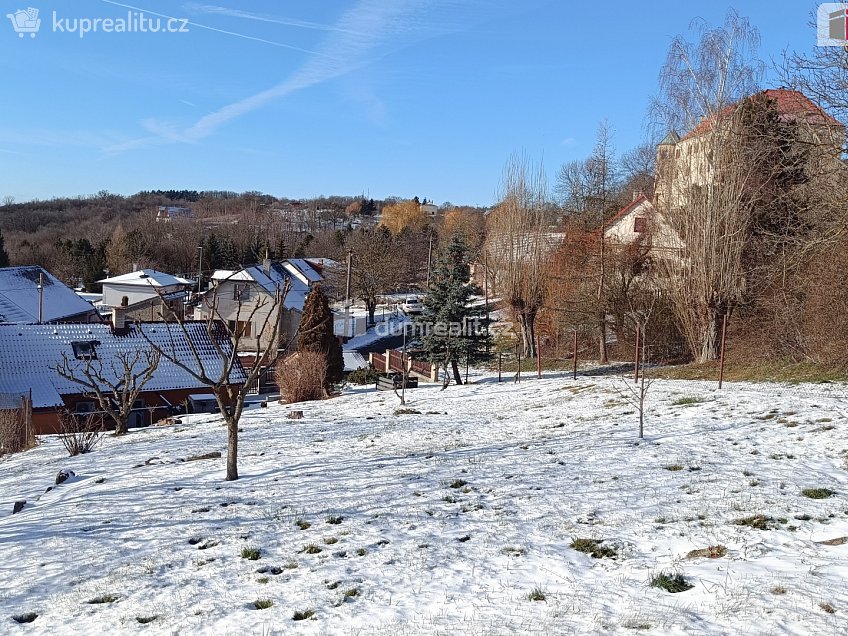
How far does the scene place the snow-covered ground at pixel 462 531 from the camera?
17.4ft

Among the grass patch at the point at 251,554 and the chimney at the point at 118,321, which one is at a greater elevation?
the chimney at the point at 118,321

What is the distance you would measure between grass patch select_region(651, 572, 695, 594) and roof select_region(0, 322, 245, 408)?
19.8 metres

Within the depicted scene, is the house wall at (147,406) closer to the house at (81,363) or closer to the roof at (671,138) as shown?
the house at (81,363)

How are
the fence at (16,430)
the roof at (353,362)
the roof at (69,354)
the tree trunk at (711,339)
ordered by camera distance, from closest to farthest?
1. the fence at (16,430)
2. the tree trunk at (711,339)
3. the roof at (69,354)
4. the roof at (353,362)

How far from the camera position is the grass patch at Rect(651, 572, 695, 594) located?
17.9ft

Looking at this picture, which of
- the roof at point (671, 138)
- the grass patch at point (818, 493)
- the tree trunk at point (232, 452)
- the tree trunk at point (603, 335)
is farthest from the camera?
the tree trunk at point (603, 335)

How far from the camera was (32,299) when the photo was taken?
121 feet

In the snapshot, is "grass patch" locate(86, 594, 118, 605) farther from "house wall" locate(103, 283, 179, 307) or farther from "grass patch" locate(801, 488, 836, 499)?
"house wall" locate(103, 283, 179, 307)

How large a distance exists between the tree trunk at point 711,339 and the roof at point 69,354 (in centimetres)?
1723

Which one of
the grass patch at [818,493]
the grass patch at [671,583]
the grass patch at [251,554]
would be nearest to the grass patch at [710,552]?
the grass patch at [671,583]

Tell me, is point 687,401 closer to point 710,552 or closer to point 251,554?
point 710,552

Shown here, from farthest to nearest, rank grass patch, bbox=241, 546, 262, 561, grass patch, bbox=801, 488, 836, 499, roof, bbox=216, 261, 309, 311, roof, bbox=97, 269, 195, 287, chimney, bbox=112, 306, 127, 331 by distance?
roof, bbox=97, 269, 195, 287 < roof, bbox=216, 261, 309, 311 < chimney, bbox=112, 306, 127, 331 < grass patch, bbox=801, 488, 836, 499 < grass patch, bbox=241, 546, 262, 561

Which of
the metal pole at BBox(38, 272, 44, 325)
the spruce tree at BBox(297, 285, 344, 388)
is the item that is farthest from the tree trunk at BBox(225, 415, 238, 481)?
the metal pole at BBox(38, 272, 44, 325)

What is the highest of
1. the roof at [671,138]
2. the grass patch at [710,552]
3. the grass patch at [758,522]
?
the roof at [671,138]
